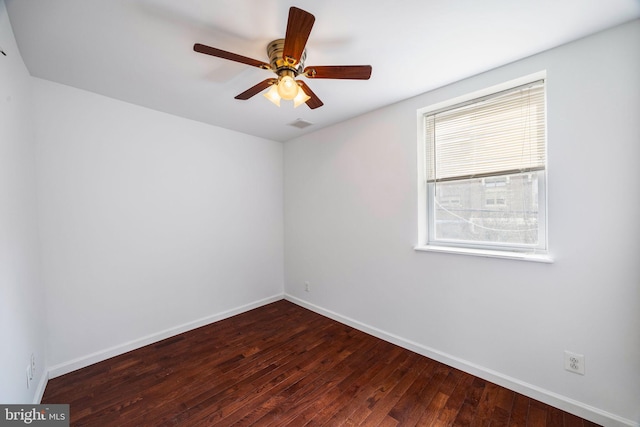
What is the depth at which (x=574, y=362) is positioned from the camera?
166cm

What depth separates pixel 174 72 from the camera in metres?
1.94

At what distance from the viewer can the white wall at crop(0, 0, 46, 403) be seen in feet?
4.41

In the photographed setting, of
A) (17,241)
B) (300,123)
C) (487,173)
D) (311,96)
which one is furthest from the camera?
(300,123)

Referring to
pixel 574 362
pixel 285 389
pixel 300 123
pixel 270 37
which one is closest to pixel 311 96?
pixel 270 37

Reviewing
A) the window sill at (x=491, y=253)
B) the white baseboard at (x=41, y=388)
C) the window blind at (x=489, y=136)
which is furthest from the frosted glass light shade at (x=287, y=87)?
the white baseboard at (x=41, y=388)

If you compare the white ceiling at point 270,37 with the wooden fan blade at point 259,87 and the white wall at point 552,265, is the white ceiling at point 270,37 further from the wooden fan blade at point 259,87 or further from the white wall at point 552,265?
the white wall at point 552,265

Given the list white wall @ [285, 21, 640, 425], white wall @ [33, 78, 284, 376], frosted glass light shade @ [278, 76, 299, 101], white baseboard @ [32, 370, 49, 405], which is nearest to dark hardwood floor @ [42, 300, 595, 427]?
white baseboard @ [32, 370, 49, 405]

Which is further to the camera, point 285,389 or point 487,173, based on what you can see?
point 487,173

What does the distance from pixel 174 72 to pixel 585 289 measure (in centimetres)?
330

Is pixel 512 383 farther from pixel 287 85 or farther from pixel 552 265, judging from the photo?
pixel 287 85

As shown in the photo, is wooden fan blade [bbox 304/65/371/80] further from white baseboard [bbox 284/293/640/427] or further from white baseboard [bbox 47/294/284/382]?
white baseboard [bbox 47/294/284/382]

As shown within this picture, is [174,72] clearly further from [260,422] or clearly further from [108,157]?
[260,422]

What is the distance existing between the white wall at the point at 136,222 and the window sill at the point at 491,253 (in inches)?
91.7

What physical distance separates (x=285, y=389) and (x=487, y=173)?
239 centimetres
